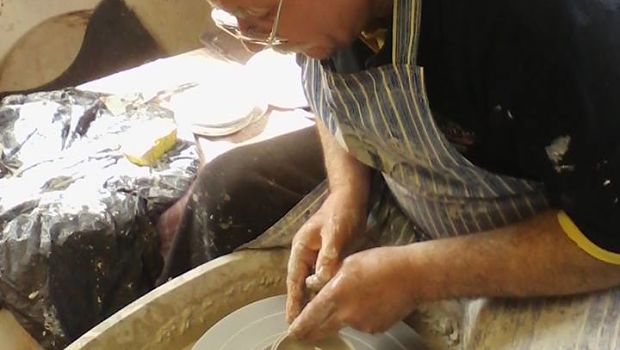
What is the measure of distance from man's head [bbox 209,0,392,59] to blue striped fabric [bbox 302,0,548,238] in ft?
0.21

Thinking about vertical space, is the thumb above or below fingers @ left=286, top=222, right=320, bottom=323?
above

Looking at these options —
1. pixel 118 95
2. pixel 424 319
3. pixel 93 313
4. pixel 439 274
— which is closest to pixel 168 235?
pixel 93 313

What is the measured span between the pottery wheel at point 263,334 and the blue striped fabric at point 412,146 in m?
0.18

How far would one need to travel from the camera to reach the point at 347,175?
1.37 meters

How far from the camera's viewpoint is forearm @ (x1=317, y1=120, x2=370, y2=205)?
1355mm

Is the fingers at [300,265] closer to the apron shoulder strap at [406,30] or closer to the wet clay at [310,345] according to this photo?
the wet clay at [310,345]

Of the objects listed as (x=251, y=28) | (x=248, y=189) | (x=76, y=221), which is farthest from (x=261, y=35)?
(x=76, y=221)

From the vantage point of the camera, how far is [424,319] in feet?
4.41

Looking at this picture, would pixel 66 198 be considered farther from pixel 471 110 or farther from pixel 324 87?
pixel 471 110

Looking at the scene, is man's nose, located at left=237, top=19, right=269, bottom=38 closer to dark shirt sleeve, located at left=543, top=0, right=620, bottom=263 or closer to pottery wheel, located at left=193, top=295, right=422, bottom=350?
dark shirt sleeve, located at left=543, top=0, right=620, bottom=263

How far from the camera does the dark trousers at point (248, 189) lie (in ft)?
5.46

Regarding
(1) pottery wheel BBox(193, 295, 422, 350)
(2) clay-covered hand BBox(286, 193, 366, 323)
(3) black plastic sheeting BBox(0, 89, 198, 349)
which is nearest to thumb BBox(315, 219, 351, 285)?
(2) clay-covered hand BBox(286, 193, 366, 323)

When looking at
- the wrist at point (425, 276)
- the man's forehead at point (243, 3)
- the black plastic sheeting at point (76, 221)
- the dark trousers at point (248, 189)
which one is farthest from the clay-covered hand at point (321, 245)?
the black plastic sheeting at point (76, 221)

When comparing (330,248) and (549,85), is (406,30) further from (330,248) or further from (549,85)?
(330,248)
